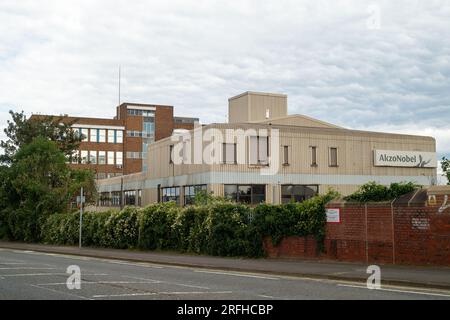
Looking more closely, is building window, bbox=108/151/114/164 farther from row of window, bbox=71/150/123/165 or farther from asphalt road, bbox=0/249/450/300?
asphalt road, bbox=0/249/450/300

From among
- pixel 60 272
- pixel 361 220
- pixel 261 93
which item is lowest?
pixel 60 272

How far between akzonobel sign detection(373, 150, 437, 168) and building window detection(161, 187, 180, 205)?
1856 centimetres

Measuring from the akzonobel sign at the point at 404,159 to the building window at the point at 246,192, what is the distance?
12454 mm

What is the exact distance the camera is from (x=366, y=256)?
19.6m

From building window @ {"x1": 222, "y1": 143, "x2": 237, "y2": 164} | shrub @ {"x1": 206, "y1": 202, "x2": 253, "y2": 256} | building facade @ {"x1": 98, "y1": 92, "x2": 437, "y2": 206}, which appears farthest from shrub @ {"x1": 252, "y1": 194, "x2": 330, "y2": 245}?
building window @ {"x1": 222, "y1": 143, "x2": 237, "y2": 164}

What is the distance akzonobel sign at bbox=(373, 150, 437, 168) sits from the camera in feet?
176

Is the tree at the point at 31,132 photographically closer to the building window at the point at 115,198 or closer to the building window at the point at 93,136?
the building window at the point at 115,198

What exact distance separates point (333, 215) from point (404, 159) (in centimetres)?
3684

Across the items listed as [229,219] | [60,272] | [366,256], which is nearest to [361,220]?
[366,256]

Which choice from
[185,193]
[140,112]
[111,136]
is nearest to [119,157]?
[111,136]

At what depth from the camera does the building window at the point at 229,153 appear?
1842 inches

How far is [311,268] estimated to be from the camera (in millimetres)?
18578
